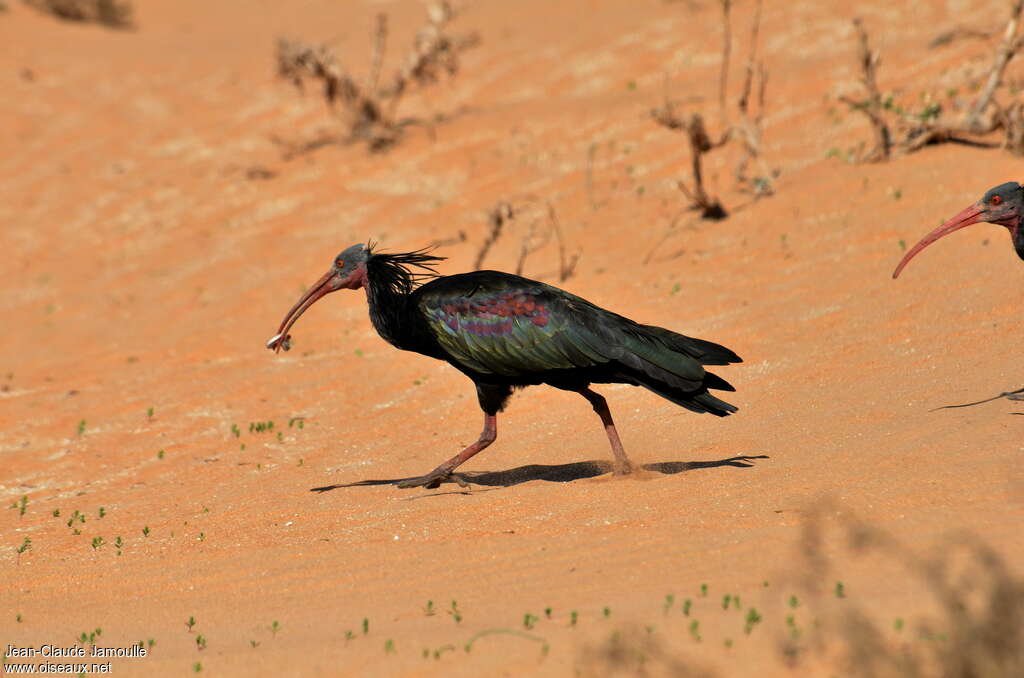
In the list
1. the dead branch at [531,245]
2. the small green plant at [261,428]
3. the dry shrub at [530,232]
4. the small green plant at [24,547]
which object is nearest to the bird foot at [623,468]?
the small green plant at [24,547]

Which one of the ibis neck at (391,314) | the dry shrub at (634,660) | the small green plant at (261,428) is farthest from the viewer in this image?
the small green plant at (261,428)

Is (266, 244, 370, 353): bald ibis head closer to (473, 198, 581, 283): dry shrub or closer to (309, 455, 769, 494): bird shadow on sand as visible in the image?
(309, 455, 769, 494): bird shadow on sand

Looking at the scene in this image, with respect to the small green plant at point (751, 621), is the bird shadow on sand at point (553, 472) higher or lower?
higher

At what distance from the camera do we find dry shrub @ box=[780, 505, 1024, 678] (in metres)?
4.24

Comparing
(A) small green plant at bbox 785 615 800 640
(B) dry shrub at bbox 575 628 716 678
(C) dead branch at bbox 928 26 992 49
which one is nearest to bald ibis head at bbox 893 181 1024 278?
(A) small green plant at bbox 785 615 800 640

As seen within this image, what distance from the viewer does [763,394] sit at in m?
9.55

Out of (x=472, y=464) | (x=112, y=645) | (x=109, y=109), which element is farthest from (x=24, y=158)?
(x=112, y=645)

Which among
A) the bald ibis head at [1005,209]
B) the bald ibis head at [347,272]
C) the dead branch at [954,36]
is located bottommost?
the bald ibis head at [1005,209]

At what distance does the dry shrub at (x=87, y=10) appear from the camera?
105 ft

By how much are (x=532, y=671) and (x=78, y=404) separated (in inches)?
343

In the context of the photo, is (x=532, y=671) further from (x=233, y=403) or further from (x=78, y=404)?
(x=78, y=404)

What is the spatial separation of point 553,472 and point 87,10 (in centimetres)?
2907

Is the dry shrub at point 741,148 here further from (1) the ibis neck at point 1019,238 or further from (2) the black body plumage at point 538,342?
(2) the black body plumage at point 538,342

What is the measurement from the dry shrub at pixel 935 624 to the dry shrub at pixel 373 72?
51.9 feet
